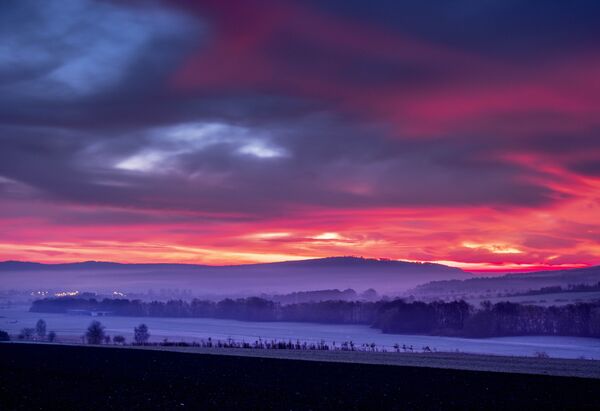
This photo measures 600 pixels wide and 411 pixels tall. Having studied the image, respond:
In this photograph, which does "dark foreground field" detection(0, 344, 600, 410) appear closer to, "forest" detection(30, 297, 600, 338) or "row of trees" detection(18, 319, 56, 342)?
"row of trees" detection(18, 319, 56, 342)

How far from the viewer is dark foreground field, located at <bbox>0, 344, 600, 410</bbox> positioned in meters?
27.8

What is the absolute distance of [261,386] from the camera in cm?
3391

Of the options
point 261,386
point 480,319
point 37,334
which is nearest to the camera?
point 261,386

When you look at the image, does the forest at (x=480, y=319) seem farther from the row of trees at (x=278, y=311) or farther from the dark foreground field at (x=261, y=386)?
the dark foreground field at (x=261, y=386)

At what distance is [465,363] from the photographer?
50688mm

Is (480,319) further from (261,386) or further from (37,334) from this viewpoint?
(261,386)

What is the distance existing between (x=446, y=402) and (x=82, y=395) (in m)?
16.4

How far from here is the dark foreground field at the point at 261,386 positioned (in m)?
27.8

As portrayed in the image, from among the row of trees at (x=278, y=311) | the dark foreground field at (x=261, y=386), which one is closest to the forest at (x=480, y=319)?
the row of trees at (x=278, y=311)

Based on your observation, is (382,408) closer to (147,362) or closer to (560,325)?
(147,362)

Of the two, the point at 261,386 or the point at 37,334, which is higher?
the point at 261,386

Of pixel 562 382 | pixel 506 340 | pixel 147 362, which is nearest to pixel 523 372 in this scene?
pixel 562 382

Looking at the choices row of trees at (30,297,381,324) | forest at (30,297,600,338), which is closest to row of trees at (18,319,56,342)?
row of trees at (30,297,381,324)

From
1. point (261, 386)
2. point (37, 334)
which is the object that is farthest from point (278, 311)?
point (261, 386)
